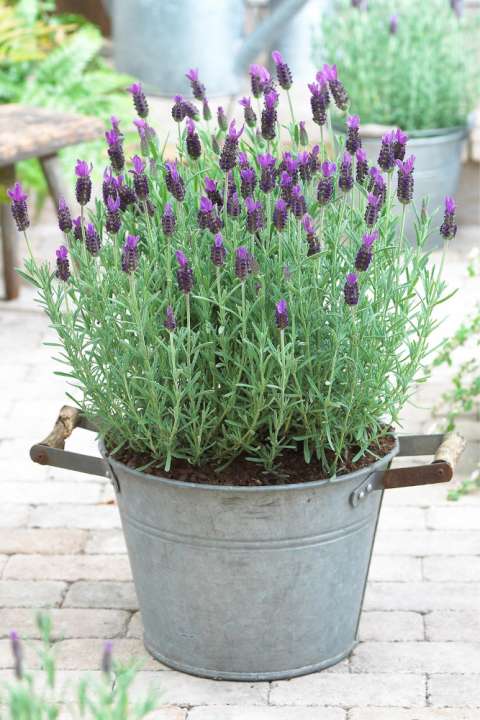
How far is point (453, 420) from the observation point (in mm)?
3811

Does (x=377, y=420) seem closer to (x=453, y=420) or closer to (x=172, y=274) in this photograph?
(x=172, y=274)

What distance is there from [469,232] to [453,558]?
3.16m

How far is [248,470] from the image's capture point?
2436 millimetres

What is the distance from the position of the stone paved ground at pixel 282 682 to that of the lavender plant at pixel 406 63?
194cm

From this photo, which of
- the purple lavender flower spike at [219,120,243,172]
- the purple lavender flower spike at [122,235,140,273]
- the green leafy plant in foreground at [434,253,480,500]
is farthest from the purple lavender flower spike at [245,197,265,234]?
the green leafy plant in foreground at [434,253,480,500]

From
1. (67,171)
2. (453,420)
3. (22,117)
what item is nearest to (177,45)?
Result: (67,171)

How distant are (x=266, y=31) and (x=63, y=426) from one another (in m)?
3.89

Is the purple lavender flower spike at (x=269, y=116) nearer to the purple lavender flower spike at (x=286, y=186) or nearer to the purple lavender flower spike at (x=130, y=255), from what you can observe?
the purple lavender flower spike at (x=286, y=186)

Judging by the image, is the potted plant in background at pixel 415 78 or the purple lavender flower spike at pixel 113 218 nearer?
the purple lavender flower spike at pixel 113 218

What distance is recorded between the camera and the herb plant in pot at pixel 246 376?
2.25 m

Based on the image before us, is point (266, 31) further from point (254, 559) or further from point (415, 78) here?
point (254, 559)

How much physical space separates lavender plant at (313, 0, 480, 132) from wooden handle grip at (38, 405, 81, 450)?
3.20 metres

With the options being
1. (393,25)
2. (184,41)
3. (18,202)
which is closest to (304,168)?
(18,202)

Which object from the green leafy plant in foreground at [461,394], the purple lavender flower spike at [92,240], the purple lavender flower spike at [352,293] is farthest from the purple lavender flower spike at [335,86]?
the green leafy plant in foreground at [461,394]
